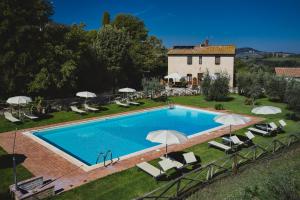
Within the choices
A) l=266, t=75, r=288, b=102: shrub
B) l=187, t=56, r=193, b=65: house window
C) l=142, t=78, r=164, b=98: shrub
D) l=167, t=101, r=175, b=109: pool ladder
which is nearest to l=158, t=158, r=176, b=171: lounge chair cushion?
l=167, t=101, r=175, b=109: pool ladder

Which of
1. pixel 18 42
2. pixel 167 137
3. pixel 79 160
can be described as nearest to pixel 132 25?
pixel 18 42

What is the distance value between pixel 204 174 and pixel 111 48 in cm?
2488

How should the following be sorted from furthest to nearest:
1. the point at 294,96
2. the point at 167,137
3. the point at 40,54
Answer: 1. the point at 294,96
2. the point at 40,54
3. the point at 167,137

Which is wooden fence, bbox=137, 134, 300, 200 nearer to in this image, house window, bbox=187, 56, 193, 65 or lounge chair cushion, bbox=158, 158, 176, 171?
lounge chair cushion, bbox=158, 158, 176, 171

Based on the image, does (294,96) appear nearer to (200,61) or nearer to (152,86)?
(152,86)

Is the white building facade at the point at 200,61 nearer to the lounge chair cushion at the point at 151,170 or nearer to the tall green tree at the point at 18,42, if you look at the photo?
the tall green tree at the point at 18,42

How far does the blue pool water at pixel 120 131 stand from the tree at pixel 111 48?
33.5 ft

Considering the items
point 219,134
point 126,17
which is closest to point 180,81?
point 126,17

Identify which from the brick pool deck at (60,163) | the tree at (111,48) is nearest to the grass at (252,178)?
the brick pool deck at (60,163)

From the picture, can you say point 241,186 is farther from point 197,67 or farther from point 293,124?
point 197,67

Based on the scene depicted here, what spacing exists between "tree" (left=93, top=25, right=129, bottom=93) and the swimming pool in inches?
399

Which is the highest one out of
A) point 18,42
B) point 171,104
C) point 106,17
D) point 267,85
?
point 106,17

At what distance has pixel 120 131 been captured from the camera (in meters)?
19.7

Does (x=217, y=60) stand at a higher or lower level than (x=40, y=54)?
higher
